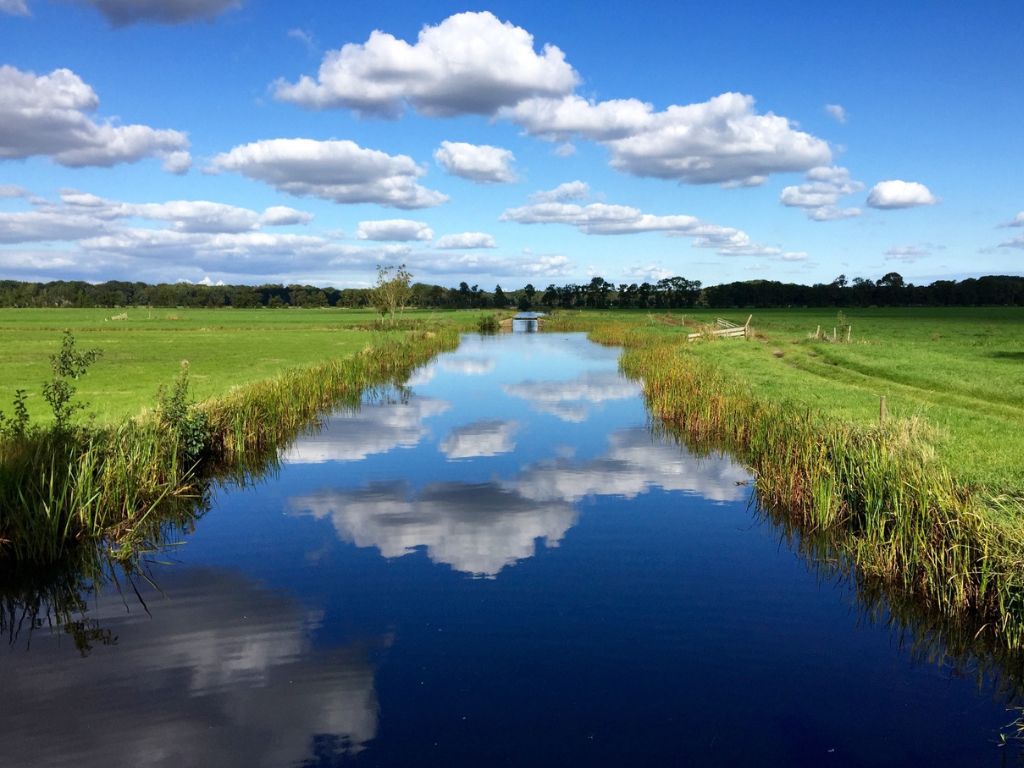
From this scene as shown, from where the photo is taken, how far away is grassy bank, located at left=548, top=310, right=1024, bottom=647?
10203 millimetres

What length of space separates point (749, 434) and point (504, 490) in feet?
30.2

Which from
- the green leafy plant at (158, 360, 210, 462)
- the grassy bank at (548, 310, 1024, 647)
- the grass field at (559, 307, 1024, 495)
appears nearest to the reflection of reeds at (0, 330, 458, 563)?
the green leafy plant at (158, 360, 210, 462)

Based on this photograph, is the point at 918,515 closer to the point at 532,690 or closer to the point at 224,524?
the point at 532,690

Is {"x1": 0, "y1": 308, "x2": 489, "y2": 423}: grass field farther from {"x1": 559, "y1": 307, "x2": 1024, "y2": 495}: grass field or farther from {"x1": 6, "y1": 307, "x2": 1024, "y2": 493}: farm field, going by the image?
{"x1": 559, "y1": 307, "x2": 1024, "y2": 495}: grass field

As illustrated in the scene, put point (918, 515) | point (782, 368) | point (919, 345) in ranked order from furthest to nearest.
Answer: point (919, 345)
point (782, 368)
point (918, 515)

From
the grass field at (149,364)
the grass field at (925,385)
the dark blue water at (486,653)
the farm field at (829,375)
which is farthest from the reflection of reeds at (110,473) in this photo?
the grass field at (925,385)

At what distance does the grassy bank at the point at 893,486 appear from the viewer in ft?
33.5


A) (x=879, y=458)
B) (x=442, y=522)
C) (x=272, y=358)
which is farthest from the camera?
(x=272, y=358)

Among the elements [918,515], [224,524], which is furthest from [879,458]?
[224,524]

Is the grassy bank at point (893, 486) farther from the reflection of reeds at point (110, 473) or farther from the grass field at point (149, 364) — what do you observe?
the grass field at point (149, 364)

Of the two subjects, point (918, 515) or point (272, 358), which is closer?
point (918, 515)

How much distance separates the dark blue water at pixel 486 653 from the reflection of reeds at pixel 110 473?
1.47 meters

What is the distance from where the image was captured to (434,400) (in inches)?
1362

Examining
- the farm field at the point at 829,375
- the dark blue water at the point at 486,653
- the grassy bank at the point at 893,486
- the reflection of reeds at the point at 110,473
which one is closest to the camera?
the dark blue water at the point at 486,653
